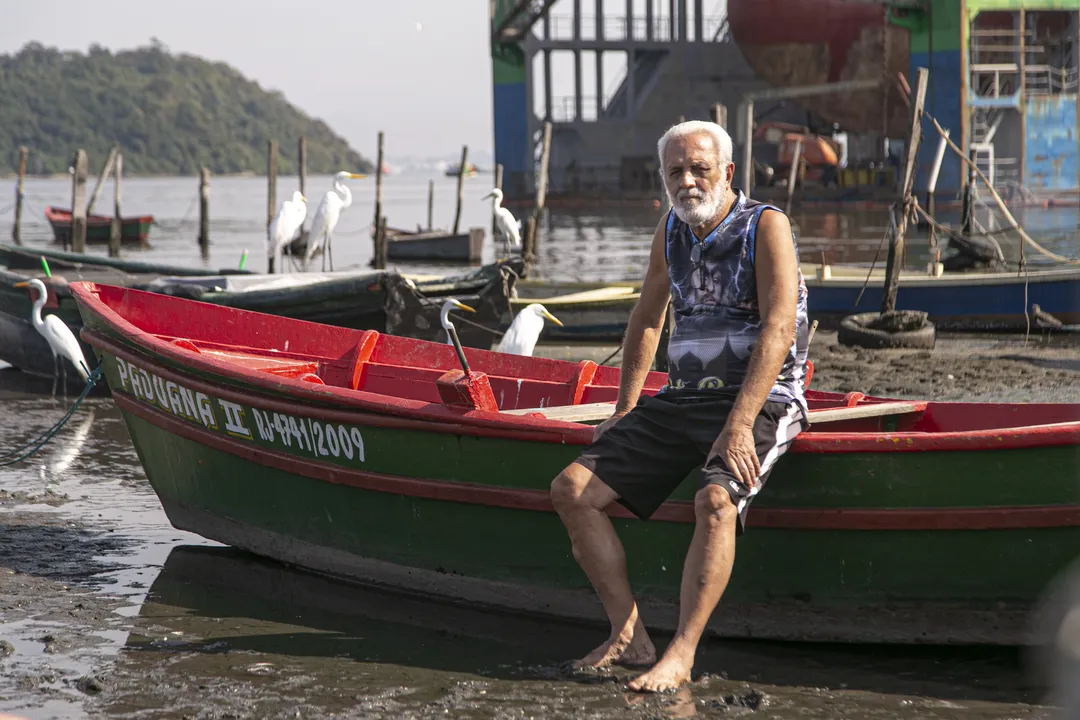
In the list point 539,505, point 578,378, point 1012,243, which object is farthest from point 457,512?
point 1012,243

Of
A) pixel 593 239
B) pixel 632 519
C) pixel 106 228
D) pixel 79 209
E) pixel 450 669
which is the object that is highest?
pixel 79 209

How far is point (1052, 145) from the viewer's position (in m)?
34.5

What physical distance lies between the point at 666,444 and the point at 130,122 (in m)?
172

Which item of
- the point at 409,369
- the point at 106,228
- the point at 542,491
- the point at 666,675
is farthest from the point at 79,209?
the point at 666,675

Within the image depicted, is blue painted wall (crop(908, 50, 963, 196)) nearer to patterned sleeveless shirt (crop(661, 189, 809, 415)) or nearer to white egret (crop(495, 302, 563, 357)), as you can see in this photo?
white egret (crop(495, 302, 563, 357))

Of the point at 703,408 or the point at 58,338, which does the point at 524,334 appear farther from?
→ the point at 703,408

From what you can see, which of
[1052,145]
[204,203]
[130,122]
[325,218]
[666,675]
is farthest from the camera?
[130,122]

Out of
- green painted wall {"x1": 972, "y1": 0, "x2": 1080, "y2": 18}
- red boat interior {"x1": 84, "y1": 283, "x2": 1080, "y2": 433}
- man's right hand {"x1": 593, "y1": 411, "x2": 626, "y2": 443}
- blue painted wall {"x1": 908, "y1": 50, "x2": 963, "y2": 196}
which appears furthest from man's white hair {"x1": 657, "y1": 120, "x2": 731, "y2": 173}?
green painted wall {"x1": 972, "y1": 0, "x2": 1080, "y2": 18}

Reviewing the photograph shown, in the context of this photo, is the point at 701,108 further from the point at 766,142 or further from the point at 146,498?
the point at 146,498

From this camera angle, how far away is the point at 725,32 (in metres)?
46.6

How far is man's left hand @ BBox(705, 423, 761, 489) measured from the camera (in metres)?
4.30

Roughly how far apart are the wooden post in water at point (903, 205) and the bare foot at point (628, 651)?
891 cm

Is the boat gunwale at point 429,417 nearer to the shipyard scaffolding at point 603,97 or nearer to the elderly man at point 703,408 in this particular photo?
the elderly man at point 703,408

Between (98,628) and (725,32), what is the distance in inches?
1732
